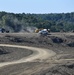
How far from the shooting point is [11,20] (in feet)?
537

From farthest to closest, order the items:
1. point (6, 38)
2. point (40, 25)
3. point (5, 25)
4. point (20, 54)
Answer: point (40, 25) → point (5, 25) → point (6, 38) → point (20, 54)

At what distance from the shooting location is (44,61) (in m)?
54.3

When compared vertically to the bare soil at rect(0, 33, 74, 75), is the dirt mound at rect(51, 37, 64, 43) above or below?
below

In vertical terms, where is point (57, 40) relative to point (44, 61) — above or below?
below

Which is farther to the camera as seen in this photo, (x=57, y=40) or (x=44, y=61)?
(x=57, y=40)

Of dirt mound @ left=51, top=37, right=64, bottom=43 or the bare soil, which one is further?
dirt mound @ left=51, top=37, right=64, bottom=43

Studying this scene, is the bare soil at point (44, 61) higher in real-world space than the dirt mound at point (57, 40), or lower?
higher

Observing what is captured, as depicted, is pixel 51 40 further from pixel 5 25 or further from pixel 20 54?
pixel 5 25

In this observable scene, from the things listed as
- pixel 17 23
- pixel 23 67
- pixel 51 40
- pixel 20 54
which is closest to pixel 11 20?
pixel 17 23

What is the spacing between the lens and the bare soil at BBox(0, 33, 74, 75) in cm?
4318

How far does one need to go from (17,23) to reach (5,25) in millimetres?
6119

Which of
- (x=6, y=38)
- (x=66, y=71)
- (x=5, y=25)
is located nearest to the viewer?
(x=66, y=71)

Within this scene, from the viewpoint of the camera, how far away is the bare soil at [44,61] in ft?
142

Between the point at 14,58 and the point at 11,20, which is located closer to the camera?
the point at 14,58
